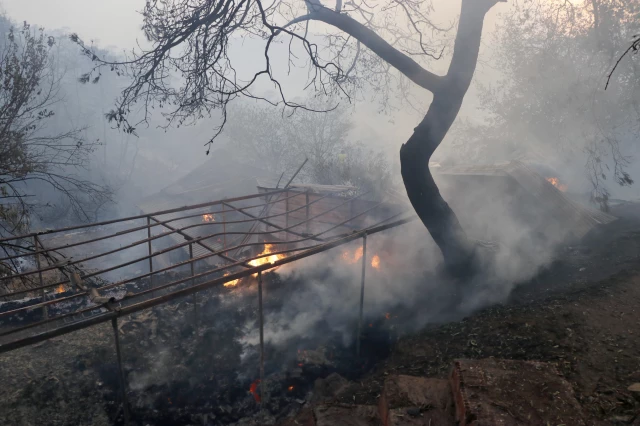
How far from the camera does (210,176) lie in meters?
37.3

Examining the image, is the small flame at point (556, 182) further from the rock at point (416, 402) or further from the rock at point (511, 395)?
the rock at point (416, 402)

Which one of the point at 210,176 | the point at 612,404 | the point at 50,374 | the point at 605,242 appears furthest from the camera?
the point at 210,176

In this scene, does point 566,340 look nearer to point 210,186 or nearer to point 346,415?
point 346,415

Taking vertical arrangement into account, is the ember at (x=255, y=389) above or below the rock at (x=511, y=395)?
below

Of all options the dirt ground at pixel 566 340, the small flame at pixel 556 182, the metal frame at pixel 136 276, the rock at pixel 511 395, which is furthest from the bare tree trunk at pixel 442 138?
the small flame at pixel 556 182

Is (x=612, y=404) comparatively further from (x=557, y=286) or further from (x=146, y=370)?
(x=146, y=370)

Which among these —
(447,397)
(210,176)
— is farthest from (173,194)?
(447,397)

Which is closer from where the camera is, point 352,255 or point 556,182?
point 352,255

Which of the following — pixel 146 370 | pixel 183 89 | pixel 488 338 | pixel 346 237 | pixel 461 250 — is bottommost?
pixel 146 370

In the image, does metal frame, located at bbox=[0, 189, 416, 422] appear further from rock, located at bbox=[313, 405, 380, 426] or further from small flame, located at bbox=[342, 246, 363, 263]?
small flame, located at bbox=[342, 246, 363, 263]

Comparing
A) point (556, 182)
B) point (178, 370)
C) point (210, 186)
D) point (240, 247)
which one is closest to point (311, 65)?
point (240, 247)

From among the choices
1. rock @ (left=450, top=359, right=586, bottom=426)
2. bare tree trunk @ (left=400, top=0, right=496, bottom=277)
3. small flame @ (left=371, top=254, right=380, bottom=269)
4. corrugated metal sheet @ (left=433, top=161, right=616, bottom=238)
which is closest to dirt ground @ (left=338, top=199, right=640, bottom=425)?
rock @ (left=450, top=359, right=586, bottom=426)

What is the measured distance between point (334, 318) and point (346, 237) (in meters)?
3.24

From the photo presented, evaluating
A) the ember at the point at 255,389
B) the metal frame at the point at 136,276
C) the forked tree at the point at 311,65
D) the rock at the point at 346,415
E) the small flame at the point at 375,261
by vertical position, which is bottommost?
the ember at the point at 255,389
